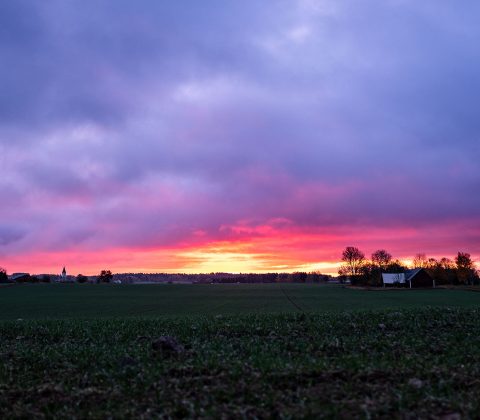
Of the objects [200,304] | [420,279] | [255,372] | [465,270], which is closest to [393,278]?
[420,279]

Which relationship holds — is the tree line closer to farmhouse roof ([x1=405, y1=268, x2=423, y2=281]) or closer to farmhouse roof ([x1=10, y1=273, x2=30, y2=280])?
farmhouse roof ([x1=405, y1=268, x2=423, y2=281])

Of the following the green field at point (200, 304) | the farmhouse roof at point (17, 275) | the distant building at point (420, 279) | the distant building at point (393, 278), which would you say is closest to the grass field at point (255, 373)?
the green field at point (200, 304)

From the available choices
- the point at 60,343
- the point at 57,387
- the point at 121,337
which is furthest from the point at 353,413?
the point at 60,343

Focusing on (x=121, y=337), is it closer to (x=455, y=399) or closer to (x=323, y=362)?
(x=323, y=362)

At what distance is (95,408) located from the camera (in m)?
10.3

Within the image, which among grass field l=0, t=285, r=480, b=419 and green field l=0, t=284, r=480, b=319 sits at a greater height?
grass field l=0, t=285, r=480, b=419

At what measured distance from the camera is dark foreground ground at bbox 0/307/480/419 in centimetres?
984

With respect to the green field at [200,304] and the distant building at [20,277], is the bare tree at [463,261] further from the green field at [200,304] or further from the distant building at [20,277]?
the distant building at [20,277]

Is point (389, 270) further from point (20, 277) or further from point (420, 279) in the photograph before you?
point (20, 277)

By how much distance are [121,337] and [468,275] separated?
165 m

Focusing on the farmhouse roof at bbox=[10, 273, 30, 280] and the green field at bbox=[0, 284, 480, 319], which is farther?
the farmhouse roof at bbox=[10, 273, 30, 280]

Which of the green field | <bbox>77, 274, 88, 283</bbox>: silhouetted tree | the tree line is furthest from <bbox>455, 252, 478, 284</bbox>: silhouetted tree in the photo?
<bbox>77, 274, 88, 283</bbox>: silhouetted tree

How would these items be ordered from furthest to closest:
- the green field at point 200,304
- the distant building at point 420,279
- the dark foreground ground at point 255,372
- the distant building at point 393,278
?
the distant building at point 393,278 → the distant building at point 420,279 → the green field at point 200,304 → the dark foreground ground at point 255,372

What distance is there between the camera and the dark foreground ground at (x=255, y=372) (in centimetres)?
984
